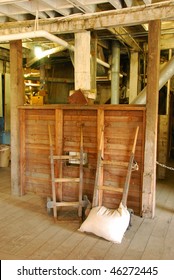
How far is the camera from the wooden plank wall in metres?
3.60

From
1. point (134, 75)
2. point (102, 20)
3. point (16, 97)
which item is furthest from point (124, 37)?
point (16, 97)

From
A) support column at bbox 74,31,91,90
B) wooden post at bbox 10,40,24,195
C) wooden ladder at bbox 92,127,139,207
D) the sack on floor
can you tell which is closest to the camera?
the sack on floor

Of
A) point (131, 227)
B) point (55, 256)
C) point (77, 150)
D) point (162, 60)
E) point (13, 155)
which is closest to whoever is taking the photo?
point (55, 256)

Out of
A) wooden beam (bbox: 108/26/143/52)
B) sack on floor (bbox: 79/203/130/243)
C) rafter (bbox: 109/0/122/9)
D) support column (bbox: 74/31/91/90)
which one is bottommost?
sack on floor (bbox: 79/203/130/243)

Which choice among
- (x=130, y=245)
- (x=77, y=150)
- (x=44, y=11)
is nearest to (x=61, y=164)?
(x=77, y=150)

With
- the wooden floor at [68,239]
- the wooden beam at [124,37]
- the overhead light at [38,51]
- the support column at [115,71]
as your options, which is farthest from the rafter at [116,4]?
the overhead light at [38,51]

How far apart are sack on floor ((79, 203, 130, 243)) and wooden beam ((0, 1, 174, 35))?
227 cm

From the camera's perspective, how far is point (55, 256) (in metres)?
2.61

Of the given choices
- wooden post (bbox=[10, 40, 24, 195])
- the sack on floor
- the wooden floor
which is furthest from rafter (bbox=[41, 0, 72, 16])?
the wooden floor

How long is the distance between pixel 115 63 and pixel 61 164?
291 centimetres

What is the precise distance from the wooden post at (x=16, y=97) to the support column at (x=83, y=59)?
0.96m

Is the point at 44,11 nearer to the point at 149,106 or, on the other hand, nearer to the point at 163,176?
the point at 149,106

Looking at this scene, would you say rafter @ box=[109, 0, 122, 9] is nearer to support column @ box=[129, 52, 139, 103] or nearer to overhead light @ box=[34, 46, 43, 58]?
support column @ box=[129, 52, 139, 103]

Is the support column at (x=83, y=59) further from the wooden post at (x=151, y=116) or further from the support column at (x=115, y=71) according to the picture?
the support column at (x=115, y=71)
